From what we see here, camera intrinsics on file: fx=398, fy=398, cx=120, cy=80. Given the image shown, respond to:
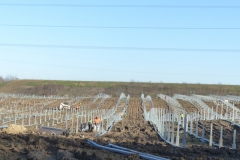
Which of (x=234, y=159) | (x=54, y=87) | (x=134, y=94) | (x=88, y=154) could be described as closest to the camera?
(x=88, y=154)

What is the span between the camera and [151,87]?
8644 cm

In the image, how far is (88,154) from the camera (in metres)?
8.88

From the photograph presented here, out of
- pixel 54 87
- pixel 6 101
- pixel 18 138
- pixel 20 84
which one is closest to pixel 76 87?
pixel 54 87

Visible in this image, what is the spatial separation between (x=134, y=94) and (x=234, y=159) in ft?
236

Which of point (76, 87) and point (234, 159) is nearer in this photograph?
point (234, 159)

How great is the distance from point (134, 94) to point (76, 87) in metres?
15.4

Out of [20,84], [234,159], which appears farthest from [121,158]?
[20,84]

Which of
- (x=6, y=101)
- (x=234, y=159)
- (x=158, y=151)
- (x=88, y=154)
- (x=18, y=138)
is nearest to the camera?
(x=88, y=154)

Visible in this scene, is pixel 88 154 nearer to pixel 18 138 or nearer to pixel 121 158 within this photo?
pixel 121 158

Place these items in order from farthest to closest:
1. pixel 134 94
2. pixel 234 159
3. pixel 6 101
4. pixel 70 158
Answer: pixel 134 94, pixel 6 101, pixel 234 159, pixel 70 158

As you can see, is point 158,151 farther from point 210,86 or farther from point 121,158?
point 210,86

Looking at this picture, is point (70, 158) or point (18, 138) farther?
point (18, 138)

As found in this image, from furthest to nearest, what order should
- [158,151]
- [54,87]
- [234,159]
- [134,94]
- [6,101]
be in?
[54,87]
[134,94]
[6,101]
[158,151]
[234,159]

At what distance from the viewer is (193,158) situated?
923 centimetres
